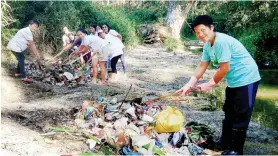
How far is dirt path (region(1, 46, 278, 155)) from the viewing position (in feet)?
8.70

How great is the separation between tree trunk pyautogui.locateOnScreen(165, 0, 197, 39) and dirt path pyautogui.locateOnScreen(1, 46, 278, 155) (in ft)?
18.8

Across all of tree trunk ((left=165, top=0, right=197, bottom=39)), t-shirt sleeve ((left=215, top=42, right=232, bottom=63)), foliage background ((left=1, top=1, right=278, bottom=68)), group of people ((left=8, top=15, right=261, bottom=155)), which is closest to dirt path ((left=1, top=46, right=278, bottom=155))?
group of people ((left=8, top=15, right=261, bottom=155))

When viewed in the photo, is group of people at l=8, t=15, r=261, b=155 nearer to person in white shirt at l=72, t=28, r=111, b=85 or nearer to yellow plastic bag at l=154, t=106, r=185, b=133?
yellow plastic bag at l=154, t=106, r=185, b=133

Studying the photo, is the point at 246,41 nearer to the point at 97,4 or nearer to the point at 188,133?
the point at 97,4

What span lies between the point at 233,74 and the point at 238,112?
0.99ft

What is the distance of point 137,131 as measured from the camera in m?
2.81

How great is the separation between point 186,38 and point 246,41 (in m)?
5.13

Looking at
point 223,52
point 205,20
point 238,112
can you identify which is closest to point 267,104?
point 238,112

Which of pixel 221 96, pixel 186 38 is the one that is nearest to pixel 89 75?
pixel 221 96

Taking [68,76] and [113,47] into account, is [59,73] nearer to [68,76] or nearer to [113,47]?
[68,76]

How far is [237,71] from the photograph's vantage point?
2.64 meters

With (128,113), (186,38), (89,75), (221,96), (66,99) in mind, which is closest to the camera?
(128,113)

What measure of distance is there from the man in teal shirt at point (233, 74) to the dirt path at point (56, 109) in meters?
0.51

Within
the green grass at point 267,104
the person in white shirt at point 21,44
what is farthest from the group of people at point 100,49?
the green grass at point 267,104
